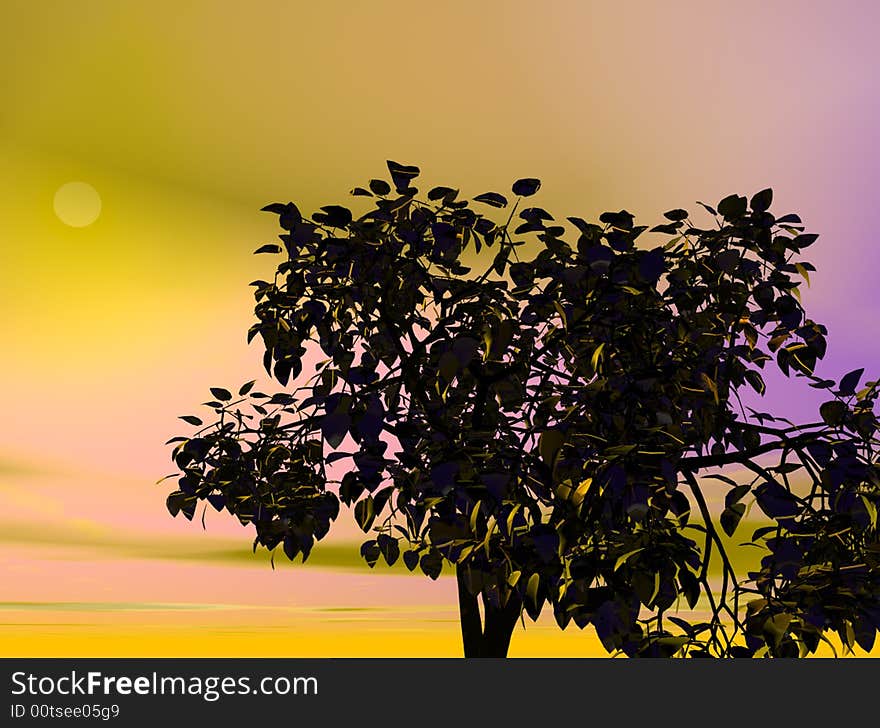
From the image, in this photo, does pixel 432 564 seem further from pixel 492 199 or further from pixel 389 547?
pixel 492 199

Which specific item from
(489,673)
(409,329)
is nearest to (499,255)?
(409,329)

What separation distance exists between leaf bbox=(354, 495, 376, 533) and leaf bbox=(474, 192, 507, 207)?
1746 mm

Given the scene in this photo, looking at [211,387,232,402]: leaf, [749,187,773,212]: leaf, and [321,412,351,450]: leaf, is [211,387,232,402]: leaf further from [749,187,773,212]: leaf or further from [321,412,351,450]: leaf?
[749,187,773,212]: leaf

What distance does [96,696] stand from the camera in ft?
13.7

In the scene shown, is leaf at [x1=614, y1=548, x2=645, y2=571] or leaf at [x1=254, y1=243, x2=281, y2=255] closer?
leaf at [x1=614, y1=548, x2=645, y2=571]

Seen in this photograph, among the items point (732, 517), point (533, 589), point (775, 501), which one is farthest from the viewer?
point (732, 517)

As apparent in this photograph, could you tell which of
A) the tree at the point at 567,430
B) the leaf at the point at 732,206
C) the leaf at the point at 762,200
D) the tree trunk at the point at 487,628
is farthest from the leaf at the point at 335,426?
the leaf at the point at 762,200

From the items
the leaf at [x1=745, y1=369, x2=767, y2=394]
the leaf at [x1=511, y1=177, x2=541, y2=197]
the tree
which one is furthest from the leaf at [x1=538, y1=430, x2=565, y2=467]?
the leaf at [x1=745, y1=369, x2=767, y2=394]

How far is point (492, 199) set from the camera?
547 cm

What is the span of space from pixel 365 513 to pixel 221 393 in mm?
1939

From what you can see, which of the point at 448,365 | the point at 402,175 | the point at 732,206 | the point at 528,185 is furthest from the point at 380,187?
the point at 732,206

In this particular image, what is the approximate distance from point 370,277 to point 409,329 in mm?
540

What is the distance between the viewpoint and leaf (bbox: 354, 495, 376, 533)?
5160 millimetres

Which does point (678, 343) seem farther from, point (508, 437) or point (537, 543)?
point (537, 543)
